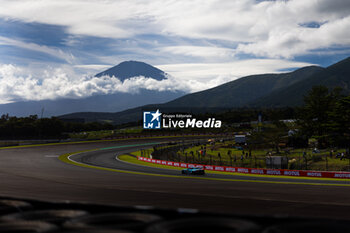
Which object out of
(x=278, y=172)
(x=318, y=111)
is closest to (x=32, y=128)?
(x=318, y=111)

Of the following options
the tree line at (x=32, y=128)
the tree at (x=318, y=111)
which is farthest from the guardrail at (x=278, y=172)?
the tree line at (x=32, y=128)

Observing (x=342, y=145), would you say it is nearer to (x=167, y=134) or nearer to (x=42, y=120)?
(x=167, y=134)

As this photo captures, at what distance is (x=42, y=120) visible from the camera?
12681 cm

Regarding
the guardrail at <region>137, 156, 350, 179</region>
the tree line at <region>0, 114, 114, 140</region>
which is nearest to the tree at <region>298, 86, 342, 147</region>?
the guardrail at <region>137, 156, 350, 179</region>

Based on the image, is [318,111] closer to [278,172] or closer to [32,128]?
[278,172]

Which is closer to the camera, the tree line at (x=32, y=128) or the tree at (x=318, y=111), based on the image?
the tree at (x=318, y=111)

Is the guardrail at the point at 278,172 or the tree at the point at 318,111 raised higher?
the tree at the point at 318,111

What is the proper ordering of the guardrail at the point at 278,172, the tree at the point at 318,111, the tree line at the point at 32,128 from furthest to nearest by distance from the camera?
the tree line at the point at 32,128 → the tree at the point at 318,111 → the guardrail at the point at 278,172

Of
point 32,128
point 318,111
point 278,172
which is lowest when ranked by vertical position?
point 278,172

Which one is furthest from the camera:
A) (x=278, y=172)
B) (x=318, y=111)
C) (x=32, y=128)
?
(x=32, y=128)

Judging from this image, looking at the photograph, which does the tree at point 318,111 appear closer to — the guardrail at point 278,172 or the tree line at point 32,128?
Answer: the guardrail at point 278,172

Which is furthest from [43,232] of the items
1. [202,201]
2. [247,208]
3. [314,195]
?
[314,195]

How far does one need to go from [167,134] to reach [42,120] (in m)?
43.9

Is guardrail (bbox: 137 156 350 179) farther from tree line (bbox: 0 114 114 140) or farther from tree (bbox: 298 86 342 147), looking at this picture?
tree line (bbox: 0 114 114 140)
